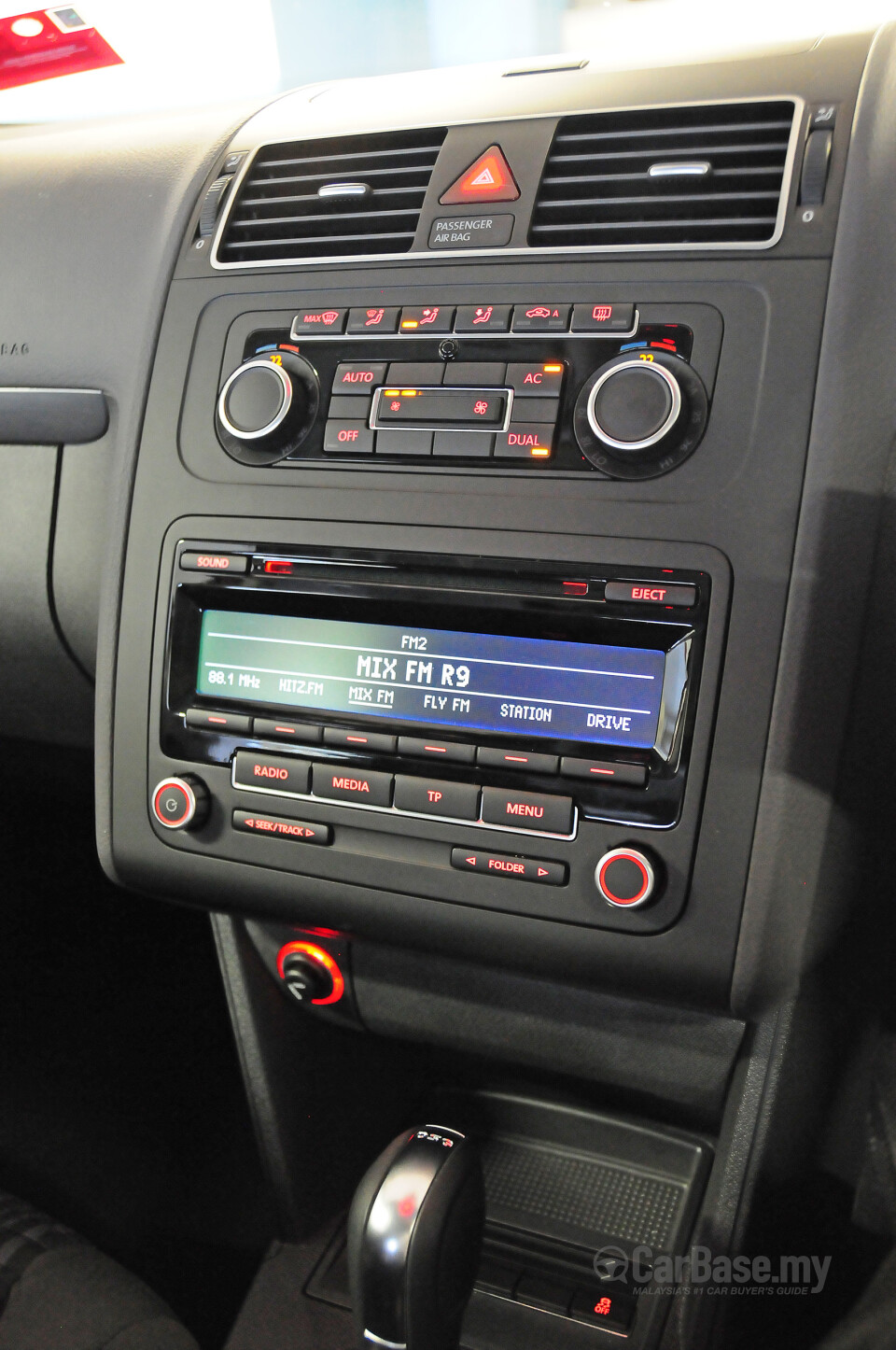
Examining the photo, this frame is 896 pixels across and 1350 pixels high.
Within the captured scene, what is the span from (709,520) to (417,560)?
0.20 metres

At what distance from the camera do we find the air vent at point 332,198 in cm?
82

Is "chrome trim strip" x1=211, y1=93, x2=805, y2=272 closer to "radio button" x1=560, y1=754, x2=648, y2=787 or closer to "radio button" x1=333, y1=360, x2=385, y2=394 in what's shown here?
"radio button" x1=333, y1=360, x2=385, y2=394

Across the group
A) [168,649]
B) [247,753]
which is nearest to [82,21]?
[168,649]

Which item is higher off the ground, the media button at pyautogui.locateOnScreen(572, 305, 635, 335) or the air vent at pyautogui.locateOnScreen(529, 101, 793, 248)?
the air vent at pyautogui.locateOnScreen(529, 101, 793, 248)

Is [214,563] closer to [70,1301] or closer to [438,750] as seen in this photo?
[438,750]

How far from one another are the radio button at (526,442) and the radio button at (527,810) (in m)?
0.23

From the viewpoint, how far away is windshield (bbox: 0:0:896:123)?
0.95 metres

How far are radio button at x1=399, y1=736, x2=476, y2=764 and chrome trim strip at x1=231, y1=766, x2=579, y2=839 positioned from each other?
30 mm

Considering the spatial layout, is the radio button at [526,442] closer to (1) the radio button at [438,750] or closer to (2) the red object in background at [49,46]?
(1) the radio button at [438,750]

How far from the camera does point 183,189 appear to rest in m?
0.94

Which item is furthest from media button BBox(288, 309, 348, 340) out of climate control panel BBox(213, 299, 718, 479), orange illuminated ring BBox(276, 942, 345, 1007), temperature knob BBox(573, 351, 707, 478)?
orange illuminated ring BBox(276, 942, 345, 1007)

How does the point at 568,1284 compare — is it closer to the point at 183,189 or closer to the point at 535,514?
the point at 535,514

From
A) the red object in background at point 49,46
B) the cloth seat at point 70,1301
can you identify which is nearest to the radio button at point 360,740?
the cloth seat at point 70,1301

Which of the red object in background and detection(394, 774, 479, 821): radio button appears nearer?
detection(394, 774, 479, 821): radio button
